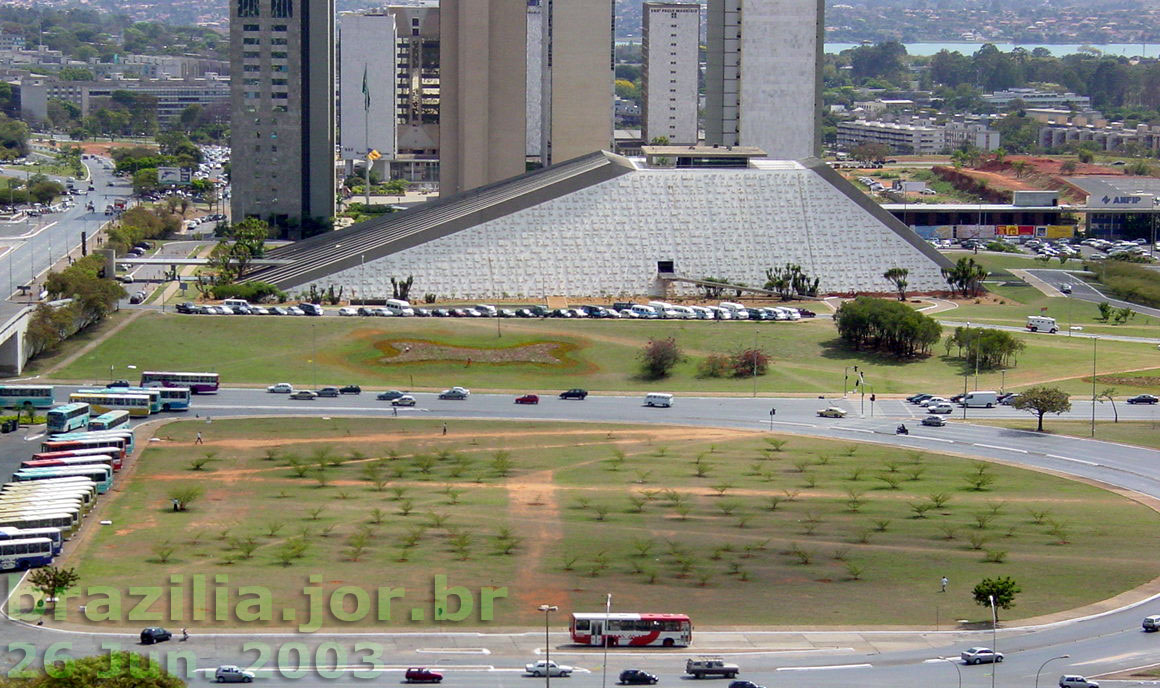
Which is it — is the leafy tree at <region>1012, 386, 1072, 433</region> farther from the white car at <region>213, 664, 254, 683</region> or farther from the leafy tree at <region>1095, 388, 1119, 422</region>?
the white car at <region>213, 664, 254, 683</region>

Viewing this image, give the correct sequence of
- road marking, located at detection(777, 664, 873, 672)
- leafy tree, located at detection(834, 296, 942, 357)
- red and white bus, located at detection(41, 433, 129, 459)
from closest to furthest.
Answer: road marking, located at detection(777, 664, 873, 672) → red and white bus, located at detection(41, 433, 129, 459) → leafy tree, located at detection(834, 296, 942, 357)

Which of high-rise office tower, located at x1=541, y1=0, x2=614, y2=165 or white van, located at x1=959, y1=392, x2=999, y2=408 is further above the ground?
high-rise office tower, located at x1=541, y1=0, x2=614, y2=165

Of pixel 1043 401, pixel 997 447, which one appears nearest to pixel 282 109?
pixel 1043 401

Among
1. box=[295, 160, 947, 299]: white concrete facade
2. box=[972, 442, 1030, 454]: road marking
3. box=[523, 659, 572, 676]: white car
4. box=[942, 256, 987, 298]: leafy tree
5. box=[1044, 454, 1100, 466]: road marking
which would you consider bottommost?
box=[1044, 454, 1100, 466]: road marking

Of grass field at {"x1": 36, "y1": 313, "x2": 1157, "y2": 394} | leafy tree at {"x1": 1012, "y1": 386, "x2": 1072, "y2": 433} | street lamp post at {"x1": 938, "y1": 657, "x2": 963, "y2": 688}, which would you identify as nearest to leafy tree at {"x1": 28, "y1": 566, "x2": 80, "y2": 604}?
street lamp post at {"x1": 938, "y1": 657, "x2": 963, "y2": 688}

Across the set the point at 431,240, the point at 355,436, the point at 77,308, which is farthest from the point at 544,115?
the point at 355,436

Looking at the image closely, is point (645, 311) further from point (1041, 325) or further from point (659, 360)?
point (1041, 325)

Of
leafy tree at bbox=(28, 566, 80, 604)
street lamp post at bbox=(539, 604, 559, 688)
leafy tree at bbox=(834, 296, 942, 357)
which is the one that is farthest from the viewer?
leafy tree at bbox=(834, 296, 942, 357)

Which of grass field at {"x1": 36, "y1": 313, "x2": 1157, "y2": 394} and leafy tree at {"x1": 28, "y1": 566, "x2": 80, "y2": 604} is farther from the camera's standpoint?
grass field at {"x1": 36, "y1": 313, "x2": 1157, "y2": 394}
